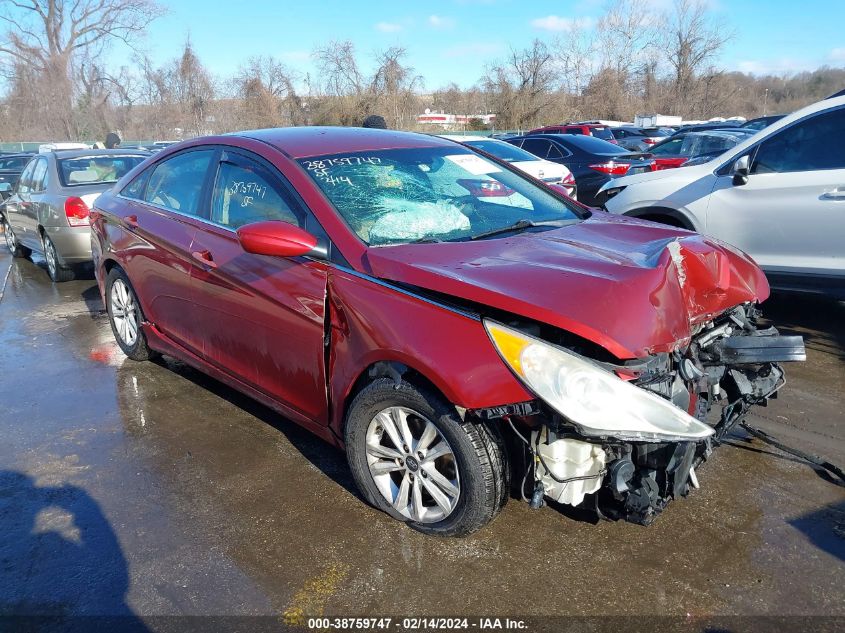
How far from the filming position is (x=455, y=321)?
260cm

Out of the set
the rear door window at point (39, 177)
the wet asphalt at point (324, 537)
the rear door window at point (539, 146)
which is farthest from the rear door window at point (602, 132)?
the wet asphalt at point (324, 537)

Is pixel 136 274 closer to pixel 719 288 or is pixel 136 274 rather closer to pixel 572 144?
pixel 719 288

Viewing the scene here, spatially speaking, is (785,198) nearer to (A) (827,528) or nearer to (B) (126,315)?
(A) (827,528)

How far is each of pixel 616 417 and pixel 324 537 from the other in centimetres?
143

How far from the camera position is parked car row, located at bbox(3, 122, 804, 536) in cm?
247

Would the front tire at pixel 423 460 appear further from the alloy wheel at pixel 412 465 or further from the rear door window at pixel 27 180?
the rear door window at pixel 27 180

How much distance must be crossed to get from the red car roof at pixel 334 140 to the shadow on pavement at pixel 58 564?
2.08m

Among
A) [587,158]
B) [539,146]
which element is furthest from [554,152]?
[587,158]

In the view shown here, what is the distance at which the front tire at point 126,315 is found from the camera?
5.00m

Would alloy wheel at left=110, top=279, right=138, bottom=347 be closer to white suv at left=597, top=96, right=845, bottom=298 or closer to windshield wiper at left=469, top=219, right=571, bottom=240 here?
windshield wiper at left=469, top=219, right=571, bottom=240

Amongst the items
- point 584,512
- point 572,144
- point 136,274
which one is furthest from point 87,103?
point 584,512

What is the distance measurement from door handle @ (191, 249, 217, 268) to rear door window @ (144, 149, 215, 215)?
30 centimetres

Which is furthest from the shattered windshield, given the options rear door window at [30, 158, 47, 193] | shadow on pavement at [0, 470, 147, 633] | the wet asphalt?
rear door window at [30, 158, 47, 193]

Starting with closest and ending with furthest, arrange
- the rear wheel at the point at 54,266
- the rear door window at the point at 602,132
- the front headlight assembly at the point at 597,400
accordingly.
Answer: the front headlight assembly at the point at 597,400, the rear wheel at the point at 54,266, the rear door window at the point at 602,132
